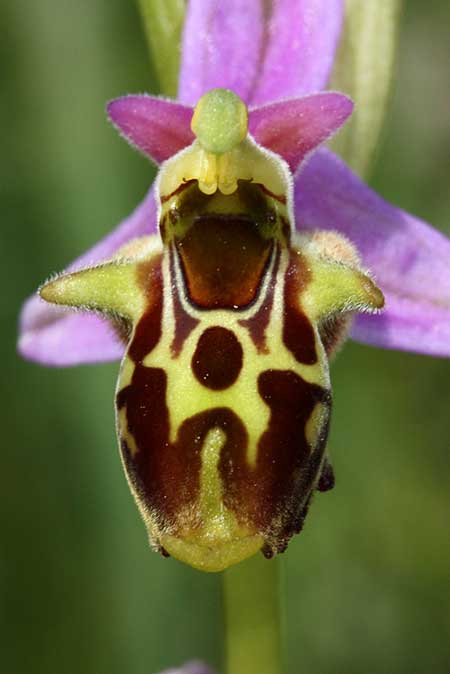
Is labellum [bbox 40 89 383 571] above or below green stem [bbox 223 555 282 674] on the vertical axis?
above

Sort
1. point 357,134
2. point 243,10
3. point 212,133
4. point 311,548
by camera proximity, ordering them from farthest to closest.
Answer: point 311,548, point 357,134, point 243,10, point 212,133

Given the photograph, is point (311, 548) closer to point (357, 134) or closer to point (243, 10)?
point (357, 134)

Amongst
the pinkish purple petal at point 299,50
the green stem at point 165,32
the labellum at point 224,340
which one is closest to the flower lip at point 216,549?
the labellum at point 224,340

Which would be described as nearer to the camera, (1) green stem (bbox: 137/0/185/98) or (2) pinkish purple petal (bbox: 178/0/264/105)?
(2) pinkish purple petal (bbox: 178/0/264/105)

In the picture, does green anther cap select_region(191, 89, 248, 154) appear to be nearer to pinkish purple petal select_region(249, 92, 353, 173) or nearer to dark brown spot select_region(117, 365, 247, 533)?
pinkish purple petal select_region(249, 92, 353, 173)

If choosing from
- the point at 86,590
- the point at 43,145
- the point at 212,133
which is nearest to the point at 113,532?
the point at 86,590

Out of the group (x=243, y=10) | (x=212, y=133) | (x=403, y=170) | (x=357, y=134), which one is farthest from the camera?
(x=403, y=170)

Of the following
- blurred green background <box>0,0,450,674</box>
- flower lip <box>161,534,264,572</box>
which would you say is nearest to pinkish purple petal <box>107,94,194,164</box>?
flower lip <box>161,534,264,572</box>

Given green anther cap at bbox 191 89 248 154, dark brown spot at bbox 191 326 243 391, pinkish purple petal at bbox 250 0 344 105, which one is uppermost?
pinkish purple petal at bbox 250 0 344 105

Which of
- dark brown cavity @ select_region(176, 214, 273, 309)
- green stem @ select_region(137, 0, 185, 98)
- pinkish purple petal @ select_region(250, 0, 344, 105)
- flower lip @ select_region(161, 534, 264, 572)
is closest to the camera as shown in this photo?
flower lip @ select_region(161, 534, 264, 572)
